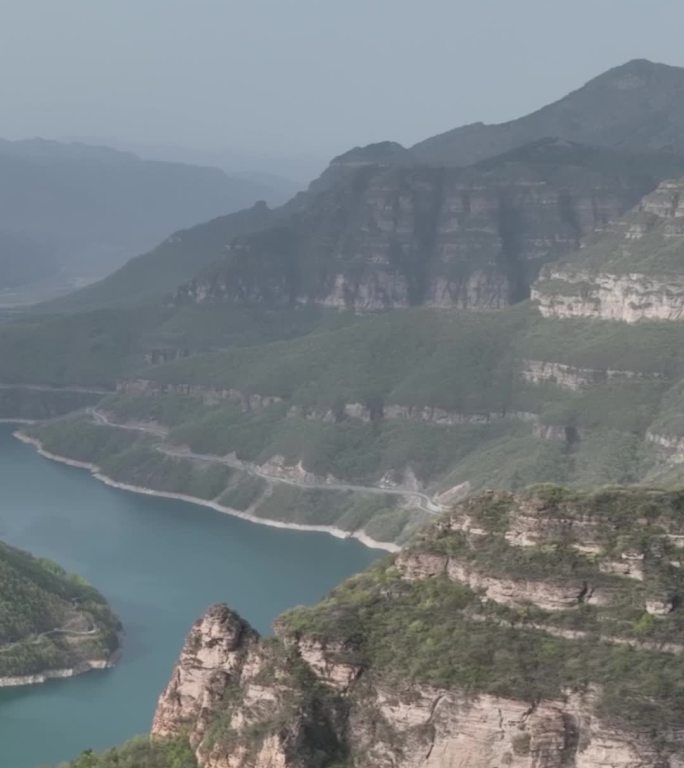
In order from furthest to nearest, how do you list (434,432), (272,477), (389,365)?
(389,365), (272,477), (434,432)

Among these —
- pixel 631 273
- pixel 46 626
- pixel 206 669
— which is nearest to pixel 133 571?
pixel 46 626

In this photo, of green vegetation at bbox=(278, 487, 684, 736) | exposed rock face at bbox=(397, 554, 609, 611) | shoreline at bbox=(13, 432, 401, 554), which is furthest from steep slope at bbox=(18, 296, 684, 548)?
exposed rock face at bbox=(397, 554, 609, 611)

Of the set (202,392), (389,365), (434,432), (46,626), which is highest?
(389,365)

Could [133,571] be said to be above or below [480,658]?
below

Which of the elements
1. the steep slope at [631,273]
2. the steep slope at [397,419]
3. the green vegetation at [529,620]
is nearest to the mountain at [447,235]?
the steep slope at [397,419]

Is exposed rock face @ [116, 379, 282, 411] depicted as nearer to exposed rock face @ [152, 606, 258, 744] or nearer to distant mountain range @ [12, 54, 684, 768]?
distant mountain range @ [12, 54, 684, 768]

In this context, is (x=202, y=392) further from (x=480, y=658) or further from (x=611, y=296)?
(x=480, y=658)

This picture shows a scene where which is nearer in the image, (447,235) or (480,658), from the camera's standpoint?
(480,658)

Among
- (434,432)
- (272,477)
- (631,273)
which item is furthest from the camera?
(272,477)
